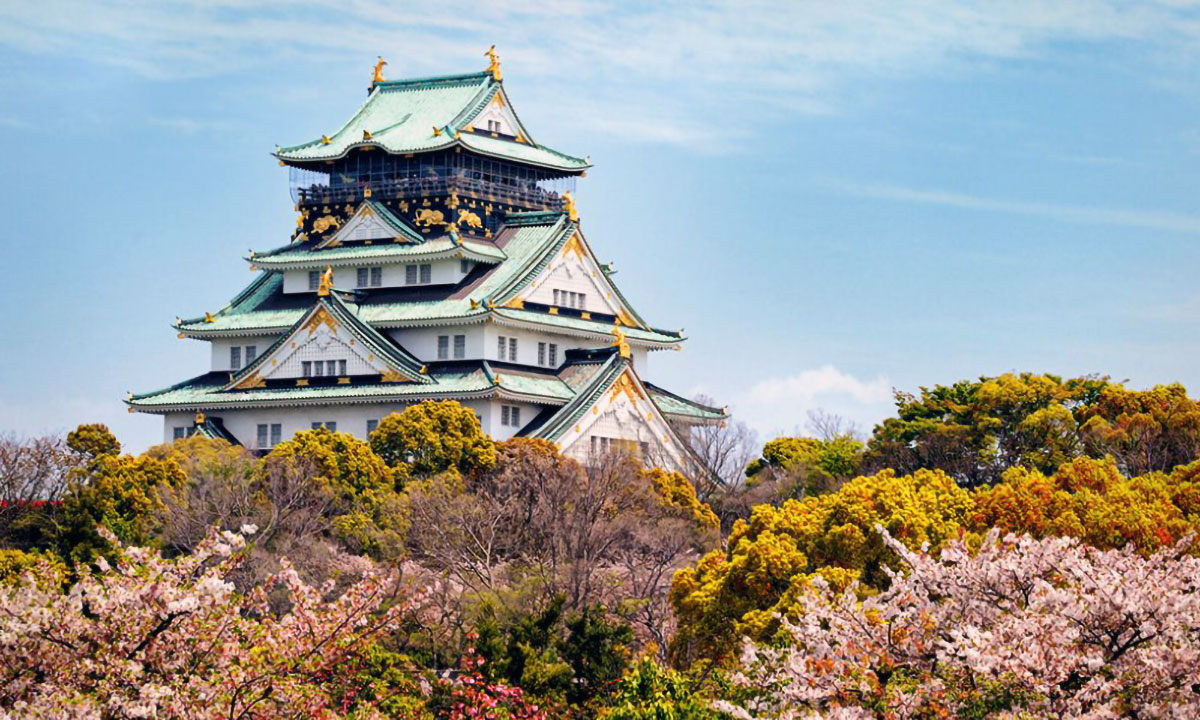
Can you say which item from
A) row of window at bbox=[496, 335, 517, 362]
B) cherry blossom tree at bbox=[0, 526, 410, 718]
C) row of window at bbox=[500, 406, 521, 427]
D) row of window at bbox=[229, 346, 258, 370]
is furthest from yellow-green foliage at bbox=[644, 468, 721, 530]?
cherry blossom tree at bbox=[0, 526, 410, 718]

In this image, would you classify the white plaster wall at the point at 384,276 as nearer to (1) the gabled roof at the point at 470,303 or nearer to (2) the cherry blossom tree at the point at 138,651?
(1) the gabled roof at the point at 470,303

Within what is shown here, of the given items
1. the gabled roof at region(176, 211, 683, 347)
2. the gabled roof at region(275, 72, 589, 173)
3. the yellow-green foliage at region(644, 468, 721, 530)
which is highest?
the gabled roof at region(275, 72, 589, 173)

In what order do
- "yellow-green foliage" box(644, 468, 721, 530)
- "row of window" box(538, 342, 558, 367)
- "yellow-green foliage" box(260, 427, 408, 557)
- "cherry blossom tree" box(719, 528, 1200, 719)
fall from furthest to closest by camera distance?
"row of window" box(538, 342, 558, 367) < "yellow-green foliage" box(644, 468, 721, 530) < "yellow-green foliage" box(260, 427, 408, 557) < "cherry blossom tree" box(719, 528, 1200, 719)

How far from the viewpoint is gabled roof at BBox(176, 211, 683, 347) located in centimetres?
7406

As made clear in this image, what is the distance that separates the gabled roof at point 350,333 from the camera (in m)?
72.4

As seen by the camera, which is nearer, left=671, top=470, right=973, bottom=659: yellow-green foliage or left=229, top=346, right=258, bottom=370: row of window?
left=671, top=470, right=973, bottom=659: yellow-green foliage

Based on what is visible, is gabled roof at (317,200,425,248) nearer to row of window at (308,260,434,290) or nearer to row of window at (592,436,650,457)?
row of window at (308,260,434,290)

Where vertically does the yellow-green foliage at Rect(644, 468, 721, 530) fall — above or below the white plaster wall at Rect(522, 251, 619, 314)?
below

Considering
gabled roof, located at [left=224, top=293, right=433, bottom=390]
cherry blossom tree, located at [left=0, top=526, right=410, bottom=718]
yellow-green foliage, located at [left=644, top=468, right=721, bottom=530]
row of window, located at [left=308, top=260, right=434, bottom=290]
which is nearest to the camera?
cherry blossom tree, located at [left=0, top=526, right=410, bottom=718]

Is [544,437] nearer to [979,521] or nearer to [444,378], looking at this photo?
[444,378]

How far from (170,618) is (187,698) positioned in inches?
41.3

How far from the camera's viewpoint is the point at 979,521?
46.7 metres

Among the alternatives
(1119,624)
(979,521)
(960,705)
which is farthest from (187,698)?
(979,521)

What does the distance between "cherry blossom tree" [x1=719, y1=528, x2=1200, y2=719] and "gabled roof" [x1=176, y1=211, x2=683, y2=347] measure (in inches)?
1739
